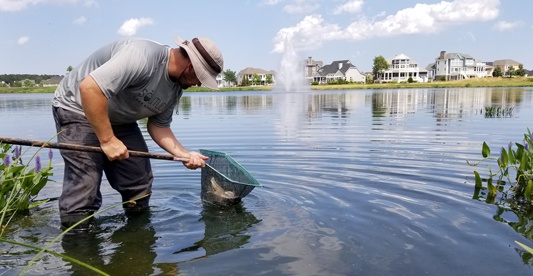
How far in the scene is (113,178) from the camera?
4.70m

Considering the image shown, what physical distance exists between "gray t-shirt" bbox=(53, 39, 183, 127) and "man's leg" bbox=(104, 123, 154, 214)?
27 cm

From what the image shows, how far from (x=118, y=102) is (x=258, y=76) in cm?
12367

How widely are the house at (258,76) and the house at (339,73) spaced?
13052 millimetres

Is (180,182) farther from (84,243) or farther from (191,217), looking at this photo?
(84,243)

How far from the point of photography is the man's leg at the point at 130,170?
15.2 feet

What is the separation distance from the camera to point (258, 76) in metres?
126

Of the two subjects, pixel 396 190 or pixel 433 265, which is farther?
pixel 396 190

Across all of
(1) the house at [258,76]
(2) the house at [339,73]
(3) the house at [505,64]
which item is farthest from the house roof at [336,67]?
(3) the house at [505,64]

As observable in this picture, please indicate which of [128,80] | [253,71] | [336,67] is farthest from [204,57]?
[253,71]

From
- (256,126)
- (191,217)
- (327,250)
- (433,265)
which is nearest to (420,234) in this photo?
(433,265)

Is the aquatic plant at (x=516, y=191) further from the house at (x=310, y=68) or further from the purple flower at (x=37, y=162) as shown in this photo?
the house at (x=310, y=68)

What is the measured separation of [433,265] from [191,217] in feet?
8.47

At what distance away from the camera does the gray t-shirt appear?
3488 mm

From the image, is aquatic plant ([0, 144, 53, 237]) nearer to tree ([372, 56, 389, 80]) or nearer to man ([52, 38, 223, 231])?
man ([52, 38, 223, 231])
